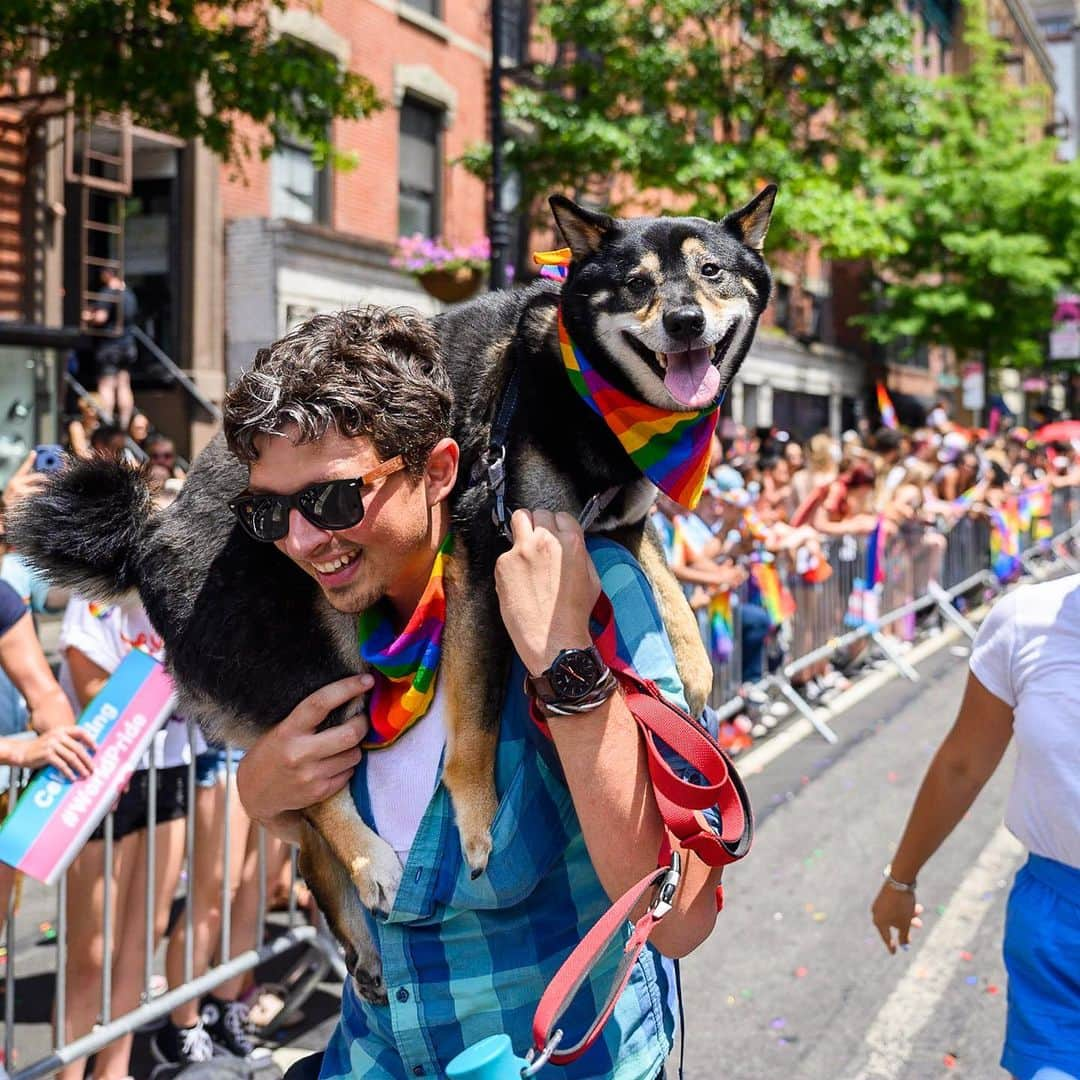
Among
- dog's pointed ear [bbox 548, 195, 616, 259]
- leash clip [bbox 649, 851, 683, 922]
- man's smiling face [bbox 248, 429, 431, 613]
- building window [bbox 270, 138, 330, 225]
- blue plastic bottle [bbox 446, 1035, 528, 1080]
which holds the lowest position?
blue plastic bottle [bbox 446, 1035, 528, 1080]

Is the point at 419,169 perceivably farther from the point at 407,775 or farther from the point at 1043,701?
the point at 407,775

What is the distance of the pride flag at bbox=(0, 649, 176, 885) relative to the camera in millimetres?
3102

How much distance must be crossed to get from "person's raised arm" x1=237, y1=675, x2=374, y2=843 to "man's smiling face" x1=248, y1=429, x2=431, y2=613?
16cm

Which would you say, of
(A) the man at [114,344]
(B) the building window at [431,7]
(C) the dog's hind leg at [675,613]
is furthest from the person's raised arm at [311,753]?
A: (B) the building window at [431,7]

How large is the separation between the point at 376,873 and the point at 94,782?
1.78 m

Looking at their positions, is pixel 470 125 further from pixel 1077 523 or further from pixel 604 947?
pixel 604 947

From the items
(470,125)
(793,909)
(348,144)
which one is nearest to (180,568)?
(793,909)

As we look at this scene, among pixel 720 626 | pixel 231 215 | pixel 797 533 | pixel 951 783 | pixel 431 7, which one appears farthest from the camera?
pixel 431 7

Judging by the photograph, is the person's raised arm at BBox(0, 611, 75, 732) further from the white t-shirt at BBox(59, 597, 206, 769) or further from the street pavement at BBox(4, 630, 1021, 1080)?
the street pavement at BBox(4, 630, 1021, 1080)

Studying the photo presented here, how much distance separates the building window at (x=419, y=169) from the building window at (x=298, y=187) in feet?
4.94

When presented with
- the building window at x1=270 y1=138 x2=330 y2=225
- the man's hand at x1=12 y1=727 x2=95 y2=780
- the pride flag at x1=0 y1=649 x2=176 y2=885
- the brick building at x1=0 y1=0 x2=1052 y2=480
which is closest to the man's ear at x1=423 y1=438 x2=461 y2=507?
the pride flag at x1=0 y1=649 x2=176 y2=885

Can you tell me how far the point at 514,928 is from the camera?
1650 mm

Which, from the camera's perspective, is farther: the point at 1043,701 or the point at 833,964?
the point at 833,964

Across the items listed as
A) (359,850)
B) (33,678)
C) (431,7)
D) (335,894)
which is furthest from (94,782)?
(431,7)
